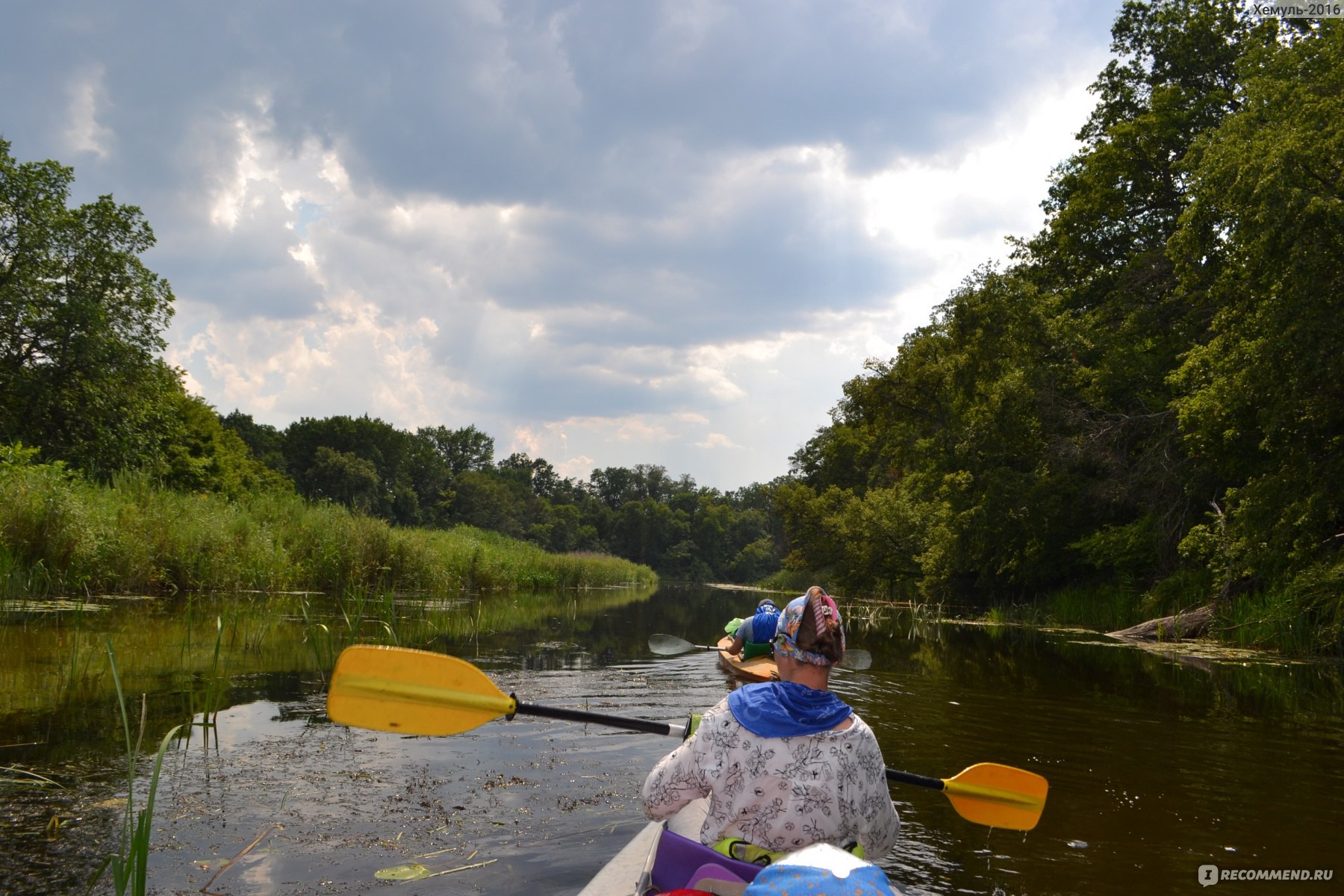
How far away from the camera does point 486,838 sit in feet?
13.7

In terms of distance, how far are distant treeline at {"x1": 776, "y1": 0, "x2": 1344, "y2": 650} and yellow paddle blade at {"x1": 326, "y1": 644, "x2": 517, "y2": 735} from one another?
11766 millimetres

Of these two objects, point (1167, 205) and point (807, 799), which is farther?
point (1167, 205)

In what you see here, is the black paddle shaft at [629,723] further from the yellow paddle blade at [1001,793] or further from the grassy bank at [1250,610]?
the grassy bank at [1250,610]

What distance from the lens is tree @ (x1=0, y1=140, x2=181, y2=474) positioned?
25.6 m

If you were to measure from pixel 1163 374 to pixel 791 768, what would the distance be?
20456 millimetres

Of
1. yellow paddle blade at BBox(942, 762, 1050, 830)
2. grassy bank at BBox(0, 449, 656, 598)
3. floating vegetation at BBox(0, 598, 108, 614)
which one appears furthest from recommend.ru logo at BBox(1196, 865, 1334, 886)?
grassy bank at BBox(0, 449, 656, 598)

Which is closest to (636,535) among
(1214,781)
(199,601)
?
(199,601)

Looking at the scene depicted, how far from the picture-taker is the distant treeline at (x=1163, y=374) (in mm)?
11695

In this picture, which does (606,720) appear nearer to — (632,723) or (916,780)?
(632,723)

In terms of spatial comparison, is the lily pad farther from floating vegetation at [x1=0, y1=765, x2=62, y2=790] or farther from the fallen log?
the fallen log

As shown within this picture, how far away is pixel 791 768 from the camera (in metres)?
2.48

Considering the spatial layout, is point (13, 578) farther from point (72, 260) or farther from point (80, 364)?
point (72, 260)

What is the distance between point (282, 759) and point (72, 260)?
29.4 meters

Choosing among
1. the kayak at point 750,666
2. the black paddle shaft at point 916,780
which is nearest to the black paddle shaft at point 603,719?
the black paddle shaft at point 916,780
